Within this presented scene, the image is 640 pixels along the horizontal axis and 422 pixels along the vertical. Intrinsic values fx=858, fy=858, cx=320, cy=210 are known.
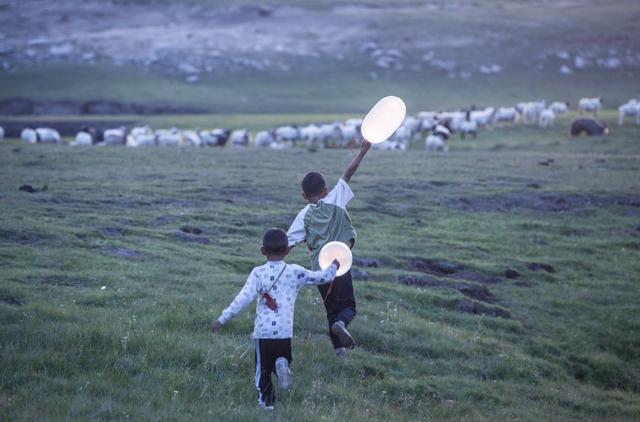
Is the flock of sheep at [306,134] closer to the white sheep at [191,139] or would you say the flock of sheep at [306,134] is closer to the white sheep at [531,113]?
the white sheep at [191,139]

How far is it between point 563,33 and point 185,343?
97.4m

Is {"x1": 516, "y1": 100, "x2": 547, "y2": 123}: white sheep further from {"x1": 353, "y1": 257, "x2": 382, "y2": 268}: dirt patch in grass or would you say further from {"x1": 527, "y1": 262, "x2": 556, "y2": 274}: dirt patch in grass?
{"x1": 353, "y1": 257, "x2": 382, "y2": 268}: dirt patch in grass

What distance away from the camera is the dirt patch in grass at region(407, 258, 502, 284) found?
17.0 m

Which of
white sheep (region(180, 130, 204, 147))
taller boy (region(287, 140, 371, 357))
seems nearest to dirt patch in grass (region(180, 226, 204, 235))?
taller boy (region(287, 140, 371, 357))

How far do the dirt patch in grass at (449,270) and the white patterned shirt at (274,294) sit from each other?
8.26 metres

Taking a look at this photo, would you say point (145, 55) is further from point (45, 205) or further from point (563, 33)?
point (45, 205)

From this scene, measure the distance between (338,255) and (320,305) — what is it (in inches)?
157

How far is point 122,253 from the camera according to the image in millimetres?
15234

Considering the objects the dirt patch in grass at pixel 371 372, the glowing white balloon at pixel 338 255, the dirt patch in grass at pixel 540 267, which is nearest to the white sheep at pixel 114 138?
the dirt patch in grass at pixel 540 267

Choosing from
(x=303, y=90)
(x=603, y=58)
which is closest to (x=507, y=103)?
(x=303, y=90)

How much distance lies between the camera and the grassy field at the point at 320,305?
9.25 m

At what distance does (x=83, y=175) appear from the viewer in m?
25.4

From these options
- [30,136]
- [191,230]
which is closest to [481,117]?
[30,136]

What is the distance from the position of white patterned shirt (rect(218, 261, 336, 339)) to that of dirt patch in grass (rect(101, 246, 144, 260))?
659 cm
